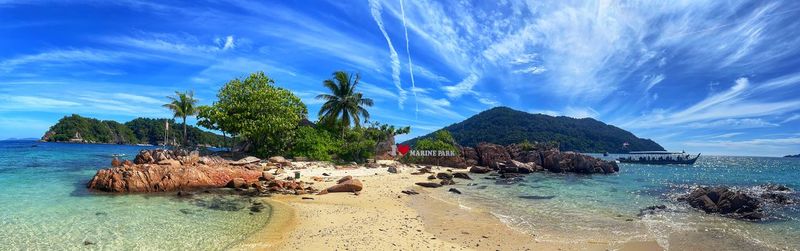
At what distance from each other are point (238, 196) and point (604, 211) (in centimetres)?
1911

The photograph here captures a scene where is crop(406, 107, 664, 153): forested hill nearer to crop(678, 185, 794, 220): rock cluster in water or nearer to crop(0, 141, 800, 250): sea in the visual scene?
crop(678, 185, 794, 220): rock cluster in water

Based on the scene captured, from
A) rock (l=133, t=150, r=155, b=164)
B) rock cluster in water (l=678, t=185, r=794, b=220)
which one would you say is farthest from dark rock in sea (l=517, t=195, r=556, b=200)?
rock (l=133, t=150, r=155, b=164)

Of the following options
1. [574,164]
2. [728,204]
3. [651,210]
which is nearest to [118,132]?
[574,164]

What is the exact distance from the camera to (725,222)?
18391 millimetres

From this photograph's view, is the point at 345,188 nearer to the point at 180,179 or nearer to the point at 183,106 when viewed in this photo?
the point at 180,179

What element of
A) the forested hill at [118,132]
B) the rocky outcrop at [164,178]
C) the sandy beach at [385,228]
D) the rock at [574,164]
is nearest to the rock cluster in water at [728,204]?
the sandy beach at [385,228]

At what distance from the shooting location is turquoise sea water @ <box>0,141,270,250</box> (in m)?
11.5

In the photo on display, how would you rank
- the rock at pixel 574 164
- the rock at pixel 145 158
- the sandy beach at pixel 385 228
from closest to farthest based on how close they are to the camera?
the sandy beach at pixel 385 228
the rock at pixel 145 158
the rock at pixel 574 164

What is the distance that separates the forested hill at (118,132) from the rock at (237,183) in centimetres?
12691

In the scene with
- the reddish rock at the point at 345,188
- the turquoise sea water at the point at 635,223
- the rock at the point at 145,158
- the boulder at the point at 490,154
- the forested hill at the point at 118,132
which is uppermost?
the forested hill at the point at 118,132

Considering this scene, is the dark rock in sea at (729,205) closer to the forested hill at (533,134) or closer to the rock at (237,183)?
the rock at (237,183)

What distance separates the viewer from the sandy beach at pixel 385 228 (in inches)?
463

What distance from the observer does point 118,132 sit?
156 metres

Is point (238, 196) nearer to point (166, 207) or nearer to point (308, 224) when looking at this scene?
point (166, 207)
